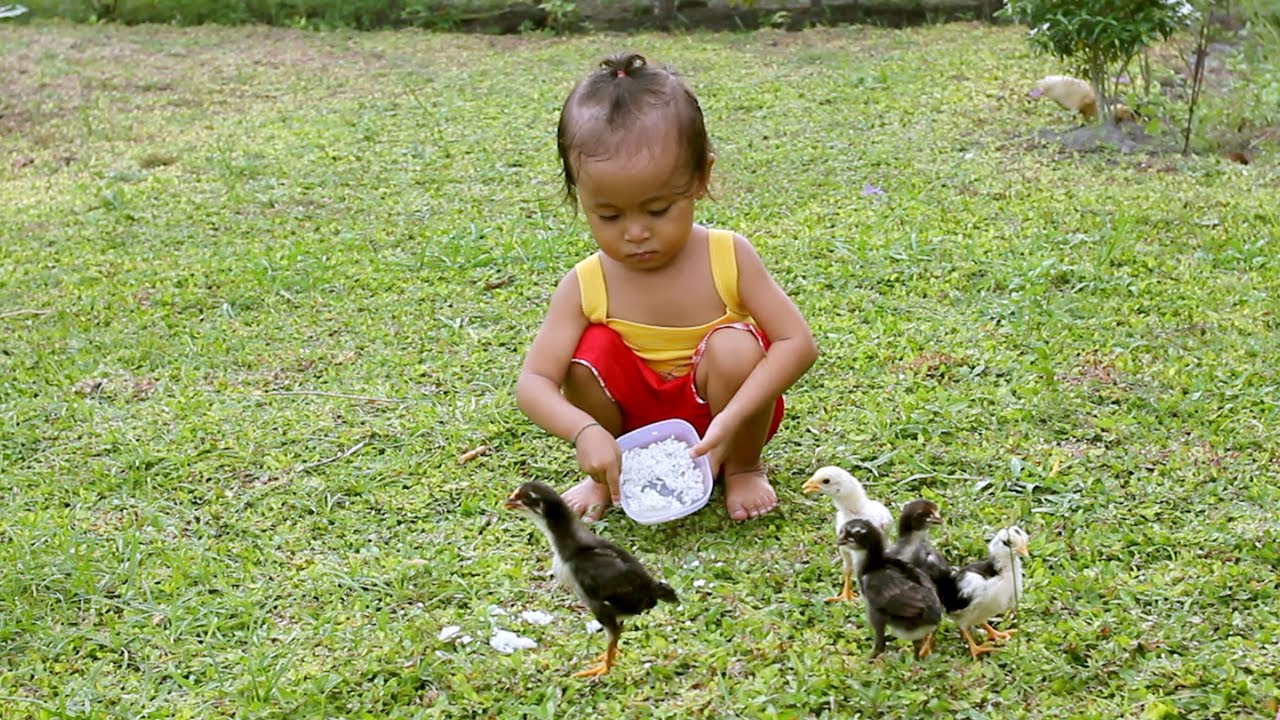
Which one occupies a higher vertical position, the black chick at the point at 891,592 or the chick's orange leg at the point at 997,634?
the black chick at the point at 891,592

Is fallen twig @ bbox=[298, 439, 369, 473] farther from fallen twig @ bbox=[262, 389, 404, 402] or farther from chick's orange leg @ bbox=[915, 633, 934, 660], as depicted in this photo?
chick's orange leg @ bbox=[915, 633, 934, 660]

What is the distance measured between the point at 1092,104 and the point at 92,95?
676 centimetres

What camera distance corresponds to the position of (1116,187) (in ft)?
21.8

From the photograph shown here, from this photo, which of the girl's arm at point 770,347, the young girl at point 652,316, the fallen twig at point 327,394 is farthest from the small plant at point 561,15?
the girl's arm at point 770,347

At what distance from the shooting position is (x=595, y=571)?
3.06 metres

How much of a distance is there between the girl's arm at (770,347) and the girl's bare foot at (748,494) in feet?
0.89

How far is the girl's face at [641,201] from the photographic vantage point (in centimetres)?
356

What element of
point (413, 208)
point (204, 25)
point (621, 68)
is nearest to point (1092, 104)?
point (413, 208)

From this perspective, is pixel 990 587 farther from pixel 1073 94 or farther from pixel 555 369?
pixel 1073 94

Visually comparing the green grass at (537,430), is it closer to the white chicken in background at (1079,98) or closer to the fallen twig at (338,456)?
the fallen twig at (338,456)

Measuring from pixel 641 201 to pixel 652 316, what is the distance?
39 centimetres

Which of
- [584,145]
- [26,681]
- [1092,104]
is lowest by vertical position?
[26,681]

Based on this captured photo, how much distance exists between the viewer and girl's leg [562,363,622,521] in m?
3.85

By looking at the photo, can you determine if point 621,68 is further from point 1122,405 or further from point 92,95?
point 92,95
